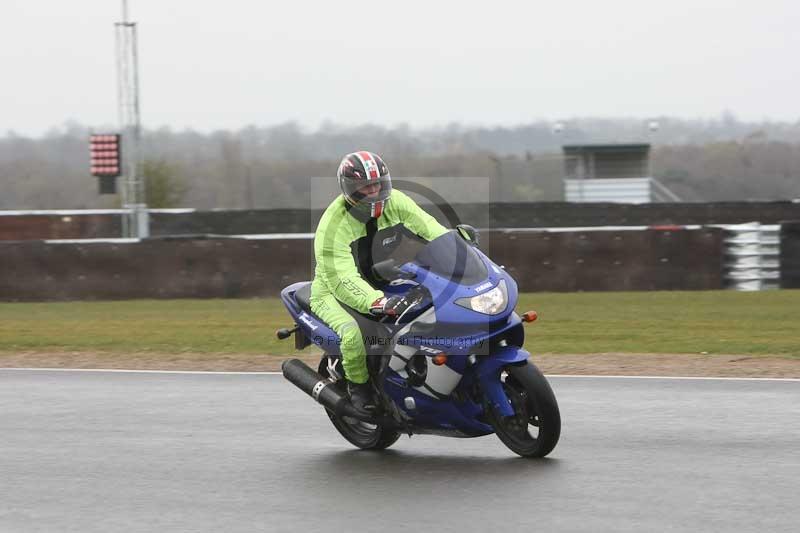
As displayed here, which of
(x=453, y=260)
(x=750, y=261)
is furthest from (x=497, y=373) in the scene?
(x=750, y=261)

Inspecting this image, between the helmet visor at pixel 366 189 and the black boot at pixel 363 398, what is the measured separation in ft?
3.98

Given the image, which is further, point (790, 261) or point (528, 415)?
point (790, 261)

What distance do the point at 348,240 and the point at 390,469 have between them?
146 cm

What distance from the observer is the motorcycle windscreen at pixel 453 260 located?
259 inches

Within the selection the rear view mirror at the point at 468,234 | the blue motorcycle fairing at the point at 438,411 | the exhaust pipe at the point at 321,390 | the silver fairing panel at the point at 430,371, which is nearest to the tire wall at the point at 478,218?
the exhaust pipe at the point at 321,390

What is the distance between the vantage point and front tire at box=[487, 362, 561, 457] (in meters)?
6.43

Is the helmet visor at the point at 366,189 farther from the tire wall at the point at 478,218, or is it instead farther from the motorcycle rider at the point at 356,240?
the tire wall at the point at 478,218

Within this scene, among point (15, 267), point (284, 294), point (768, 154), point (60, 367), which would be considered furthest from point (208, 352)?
point (768, 154)

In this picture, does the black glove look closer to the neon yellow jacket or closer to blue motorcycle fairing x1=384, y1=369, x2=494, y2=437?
the neon yellow jacket

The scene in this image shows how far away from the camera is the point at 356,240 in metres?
7.05

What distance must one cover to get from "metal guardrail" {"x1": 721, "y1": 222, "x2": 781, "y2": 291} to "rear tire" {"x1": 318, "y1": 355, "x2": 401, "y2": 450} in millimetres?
12176

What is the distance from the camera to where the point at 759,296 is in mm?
17859

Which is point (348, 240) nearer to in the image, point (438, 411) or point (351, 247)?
point (351, 247)

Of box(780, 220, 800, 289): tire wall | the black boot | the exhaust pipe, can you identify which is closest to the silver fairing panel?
the black boot
